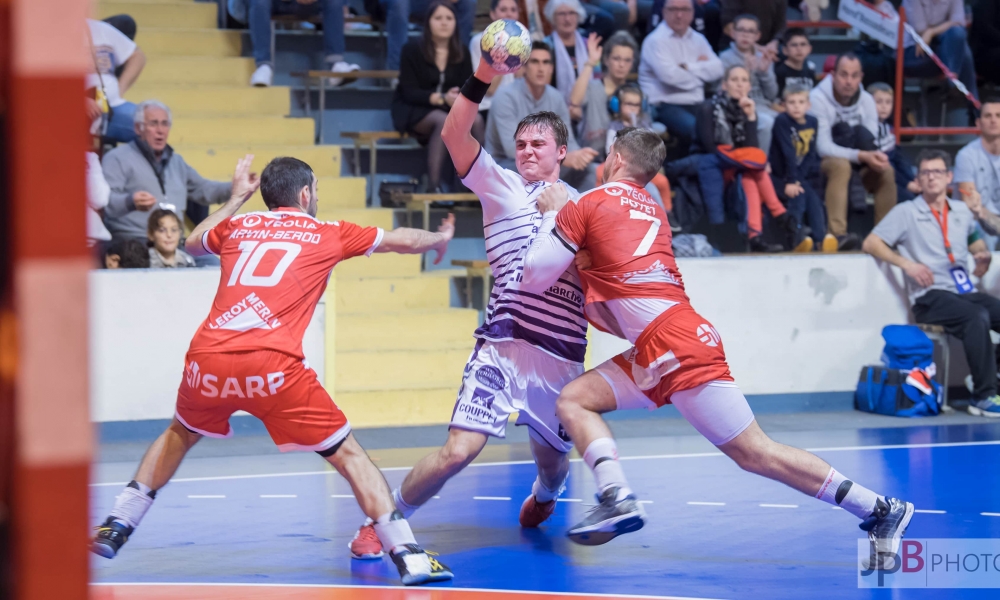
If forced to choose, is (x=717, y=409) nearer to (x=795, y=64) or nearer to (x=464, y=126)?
(x=464, y=126)

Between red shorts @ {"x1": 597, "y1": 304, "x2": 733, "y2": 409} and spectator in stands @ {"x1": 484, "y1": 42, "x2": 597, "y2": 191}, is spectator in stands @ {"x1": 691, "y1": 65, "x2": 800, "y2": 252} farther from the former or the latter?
red shorts @ {"x1": 597, "y1": 304, "x2": 733, "y2": 409}

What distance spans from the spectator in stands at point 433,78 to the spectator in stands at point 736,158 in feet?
6.79

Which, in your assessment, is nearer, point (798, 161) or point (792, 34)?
point (798, 161)

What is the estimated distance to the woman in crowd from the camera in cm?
1031

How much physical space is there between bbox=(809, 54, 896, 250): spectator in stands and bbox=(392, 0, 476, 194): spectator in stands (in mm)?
3321

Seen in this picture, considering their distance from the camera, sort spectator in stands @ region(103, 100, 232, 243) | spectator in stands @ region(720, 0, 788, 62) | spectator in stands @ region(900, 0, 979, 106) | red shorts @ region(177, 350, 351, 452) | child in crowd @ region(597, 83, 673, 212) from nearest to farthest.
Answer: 1. red shorts @ region(177, 350, 351, 452)
2. spectator in stands @ region(103, 100, 232, 243)
3. child in crowd @ region(597, 83, 673, 212)
4. spectator in stands @ region(720, 0, 788, 62)
5. spectator in stands @ region(900, 0, 979, 106)

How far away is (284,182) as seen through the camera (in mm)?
4984

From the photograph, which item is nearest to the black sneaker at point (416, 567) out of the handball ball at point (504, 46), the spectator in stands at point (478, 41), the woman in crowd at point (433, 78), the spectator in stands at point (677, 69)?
the handball ball at point (504, 46)

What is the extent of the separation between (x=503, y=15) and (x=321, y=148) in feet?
7.06

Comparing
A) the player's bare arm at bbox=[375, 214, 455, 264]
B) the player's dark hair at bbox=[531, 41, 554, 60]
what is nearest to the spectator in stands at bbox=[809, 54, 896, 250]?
the player's dark hair at bbox=[531, 41, 554, 60]

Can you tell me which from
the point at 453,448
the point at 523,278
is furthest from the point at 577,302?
the point at 453,448

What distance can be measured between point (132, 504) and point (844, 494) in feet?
9.85

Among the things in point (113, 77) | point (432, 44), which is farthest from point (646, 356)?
point (113, 77)

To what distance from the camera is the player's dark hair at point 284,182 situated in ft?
16.3
